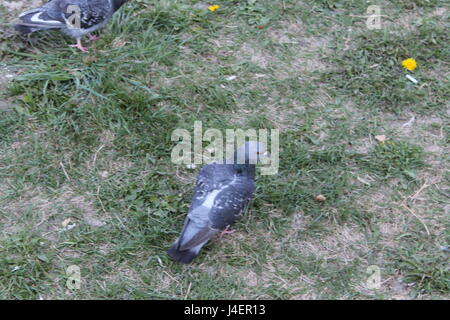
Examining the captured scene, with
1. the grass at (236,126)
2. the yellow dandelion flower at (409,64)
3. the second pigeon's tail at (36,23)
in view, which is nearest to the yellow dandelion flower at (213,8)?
the grass at (236,126)

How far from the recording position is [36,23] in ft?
15.9

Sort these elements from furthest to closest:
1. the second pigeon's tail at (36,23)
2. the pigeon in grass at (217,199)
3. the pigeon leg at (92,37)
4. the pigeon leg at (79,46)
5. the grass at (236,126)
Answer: the pigeon leg at (92,37)
the pigeon leg at (79,46)
the second pigeon's tail at (36,23)
the grass at (236,126)
the pigeon in grass at (217,199)

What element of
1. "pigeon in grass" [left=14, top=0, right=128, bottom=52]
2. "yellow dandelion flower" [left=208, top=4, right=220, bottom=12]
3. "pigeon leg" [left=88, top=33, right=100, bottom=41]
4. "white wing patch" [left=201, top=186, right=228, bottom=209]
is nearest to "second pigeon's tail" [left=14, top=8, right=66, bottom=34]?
"pigeon in grass" [left=14, top=0, right=128, bottom=52]

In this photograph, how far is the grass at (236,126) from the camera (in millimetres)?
3552

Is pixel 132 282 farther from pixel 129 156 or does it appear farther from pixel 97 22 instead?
pixel 97 22

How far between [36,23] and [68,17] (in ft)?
0.96

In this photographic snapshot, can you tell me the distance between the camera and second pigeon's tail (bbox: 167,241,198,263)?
3.46 meters

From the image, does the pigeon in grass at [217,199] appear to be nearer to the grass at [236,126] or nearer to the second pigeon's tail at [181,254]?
the second pigeon's tail at [181,254]

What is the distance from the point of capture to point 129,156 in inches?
168

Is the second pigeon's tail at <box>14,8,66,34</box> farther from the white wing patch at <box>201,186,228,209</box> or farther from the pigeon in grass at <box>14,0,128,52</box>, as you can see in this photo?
the white wing patch at <box>201,186,228,209</box>

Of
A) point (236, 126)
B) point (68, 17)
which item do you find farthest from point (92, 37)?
point (236, 126)

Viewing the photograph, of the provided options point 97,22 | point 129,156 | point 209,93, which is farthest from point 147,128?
point 97,22

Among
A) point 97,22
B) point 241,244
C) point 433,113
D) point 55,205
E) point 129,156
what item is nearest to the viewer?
point 241,244

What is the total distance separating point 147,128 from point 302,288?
1878 millimetres
